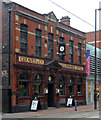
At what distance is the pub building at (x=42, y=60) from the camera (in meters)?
22.0

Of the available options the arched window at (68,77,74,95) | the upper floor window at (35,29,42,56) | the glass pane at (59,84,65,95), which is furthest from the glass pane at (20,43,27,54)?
the arched window at (68,77,74,95)

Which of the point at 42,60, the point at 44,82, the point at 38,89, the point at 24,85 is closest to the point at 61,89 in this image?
the point at 44,82

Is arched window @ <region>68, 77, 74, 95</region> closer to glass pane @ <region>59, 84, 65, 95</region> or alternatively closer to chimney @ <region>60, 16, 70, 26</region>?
glass pane @ <region>59, 84, 65, 95</region>

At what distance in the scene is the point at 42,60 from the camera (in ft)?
82.3

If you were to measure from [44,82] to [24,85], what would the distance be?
2.77 meters

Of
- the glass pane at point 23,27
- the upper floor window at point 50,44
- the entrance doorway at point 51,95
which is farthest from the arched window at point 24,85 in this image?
the upper floor window at point 50,44

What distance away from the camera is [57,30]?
27.8m

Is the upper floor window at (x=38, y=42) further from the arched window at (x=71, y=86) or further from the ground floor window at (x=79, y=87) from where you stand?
the ground floor window at (x=79, y=87)

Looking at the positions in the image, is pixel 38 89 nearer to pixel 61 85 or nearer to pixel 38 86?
pixel 38 86

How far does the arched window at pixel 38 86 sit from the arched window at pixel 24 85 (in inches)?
49.5

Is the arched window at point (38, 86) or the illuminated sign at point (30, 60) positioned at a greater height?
the illuminated sign at point (30, 60)

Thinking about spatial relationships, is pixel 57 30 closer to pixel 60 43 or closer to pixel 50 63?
pixel 60 43

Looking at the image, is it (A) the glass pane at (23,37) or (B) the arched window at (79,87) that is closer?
(A) the glass pane at (23,37)

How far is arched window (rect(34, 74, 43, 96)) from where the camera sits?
2420cm
